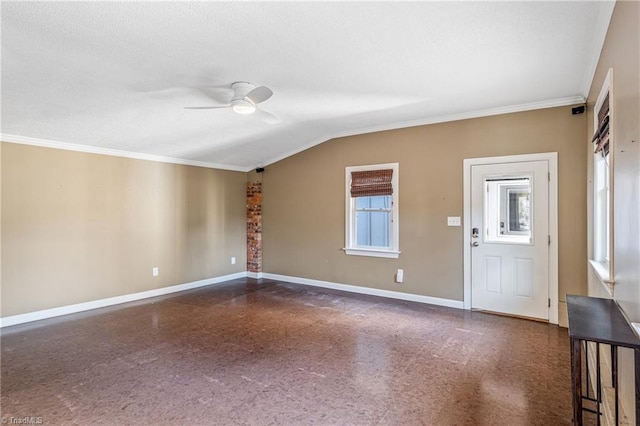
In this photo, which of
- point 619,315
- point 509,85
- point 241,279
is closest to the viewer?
point 619,315

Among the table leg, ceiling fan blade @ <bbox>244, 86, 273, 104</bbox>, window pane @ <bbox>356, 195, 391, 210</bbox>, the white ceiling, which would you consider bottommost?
the table leg

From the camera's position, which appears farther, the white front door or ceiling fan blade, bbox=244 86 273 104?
the white front door

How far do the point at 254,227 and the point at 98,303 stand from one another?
2.93 m

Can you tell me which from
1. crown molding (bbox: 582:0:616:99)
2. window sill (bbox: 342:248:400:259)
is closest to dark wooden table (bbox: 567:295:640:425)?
crown molding (bbox: 582:0:616:99)

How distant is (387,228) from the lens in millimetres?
5156

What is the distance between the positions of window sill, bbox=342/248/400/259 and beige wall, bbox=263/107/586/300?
86 mm

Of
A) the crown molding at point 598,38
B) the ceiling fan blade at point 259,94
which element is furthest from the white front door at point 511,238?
the ceiling fan blade at point 259,94

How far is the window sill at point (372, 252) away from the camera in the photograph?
5016 mm

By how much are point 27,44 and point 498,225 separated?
499 centimetres

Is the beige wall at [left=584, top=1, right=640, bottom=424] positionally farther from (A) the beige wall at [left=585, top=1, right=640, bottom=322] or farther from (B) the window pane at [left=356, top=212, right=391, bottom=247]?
(B) the window pane at [left=356, top=212, right=391, bottom=247]

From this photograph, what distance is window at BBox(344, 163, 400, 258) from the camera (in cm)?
504

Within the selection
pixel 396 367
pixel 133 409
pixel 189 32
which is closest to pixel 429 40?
pixel 189 32

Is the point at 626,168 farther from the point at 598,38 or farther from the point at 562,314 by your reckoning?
the point at 562,314

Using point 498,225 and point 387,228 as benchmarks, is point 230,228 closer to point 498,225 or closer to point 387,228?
point 387,228
